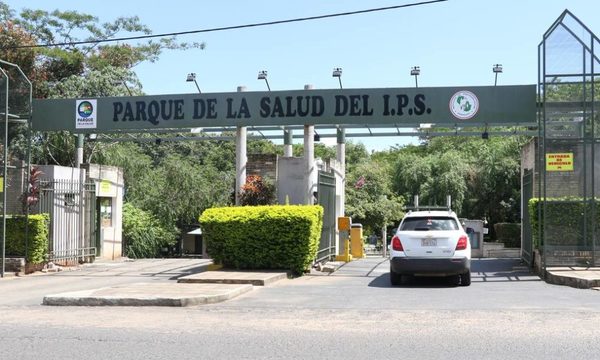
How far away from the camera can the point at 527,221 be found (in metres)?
20.4

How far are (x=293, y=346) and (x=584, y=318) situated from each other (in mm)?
4556

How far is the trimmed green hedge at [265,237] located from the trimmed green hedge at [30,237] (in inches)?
193

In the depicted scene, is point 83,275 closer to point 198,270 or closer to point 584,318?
point 198,270

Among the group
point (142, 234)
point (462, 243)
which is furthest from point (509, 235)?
point (462, 243)

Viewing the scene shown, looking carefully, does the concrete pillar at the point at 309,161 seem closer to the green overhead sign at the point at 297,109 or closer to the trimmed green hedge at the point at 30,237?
the green overhead sign at the point at 297,109

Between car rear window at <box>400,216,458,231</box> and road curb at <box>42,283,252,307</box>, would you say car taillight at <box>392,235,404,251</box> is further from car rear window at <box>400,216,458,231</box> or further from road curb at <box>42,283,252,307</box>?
road curb at <box>42,283,252,307</box>

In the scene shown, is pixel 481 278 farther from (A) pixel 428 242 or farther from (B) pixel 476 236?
(B) pixel 476 236

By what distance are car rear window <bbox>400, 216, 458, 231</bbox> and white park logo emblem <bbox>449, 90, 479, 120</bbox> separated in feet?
14.1

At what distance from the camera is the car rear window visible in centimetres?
1427

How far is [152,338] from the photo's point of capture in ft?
27.2

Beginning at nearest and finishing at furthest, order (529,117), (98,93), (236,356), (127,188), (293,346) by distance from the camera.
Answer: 1. (236,356)
2. (293,346)
3. (529,117)
4. (98,93)
5. (127,188)

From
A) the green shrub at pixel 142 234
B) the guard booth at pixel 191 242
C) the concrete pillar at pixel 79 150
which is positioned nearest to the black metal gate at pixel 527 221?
the concrete pillar at pixel 79 150

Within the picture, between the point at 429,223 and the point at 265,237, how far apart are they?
405 centimetres

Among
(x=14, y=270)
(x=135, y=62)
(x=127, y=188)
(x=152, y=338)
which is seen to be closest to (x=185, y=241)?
(x=127, y=188)
